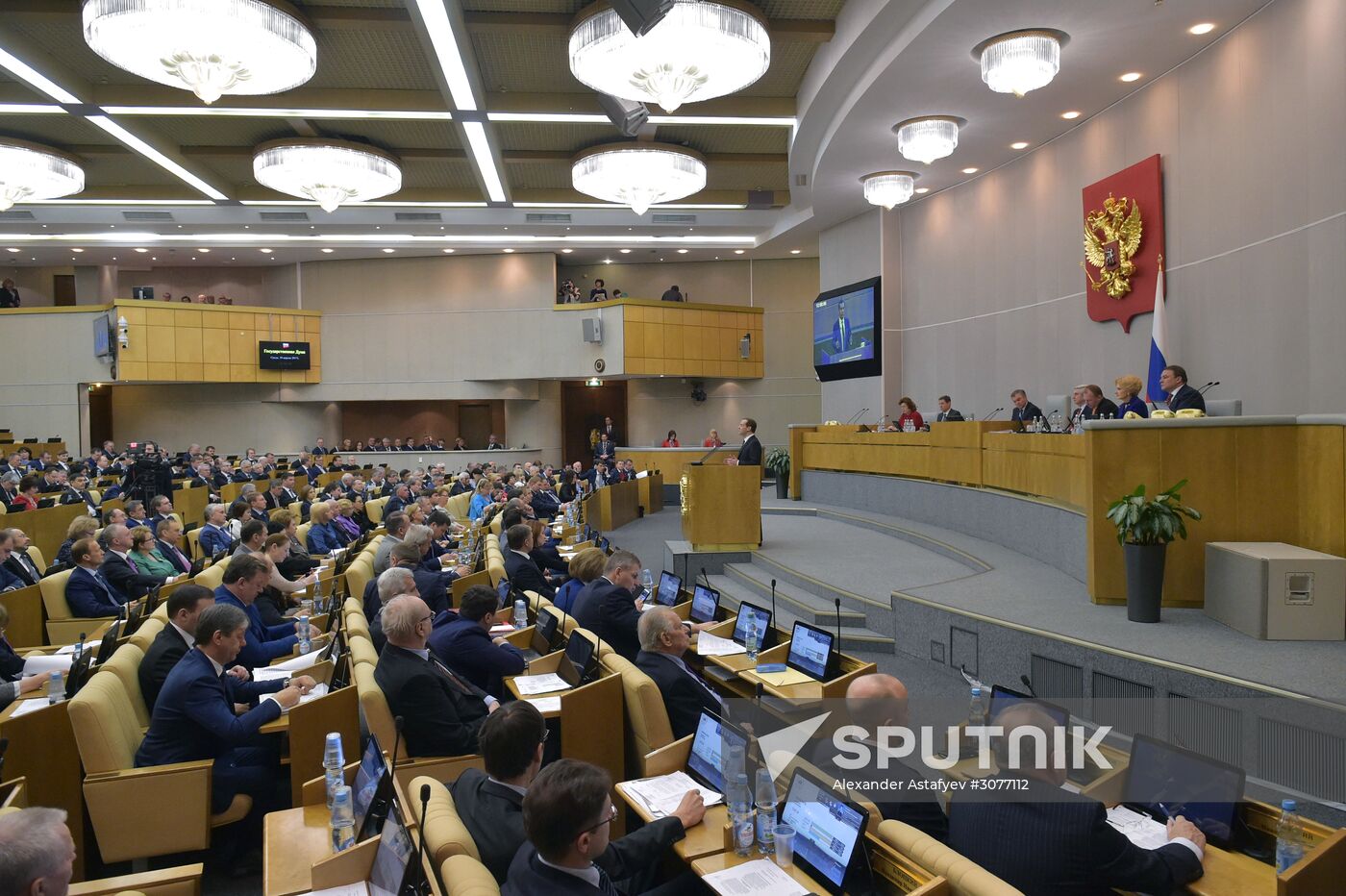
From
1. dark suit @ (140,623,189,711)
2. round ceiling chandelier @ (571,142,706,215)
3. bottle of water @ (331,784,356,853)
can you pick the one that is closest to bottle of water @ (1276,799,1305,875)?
bottle of water @ (331,784,356,853)

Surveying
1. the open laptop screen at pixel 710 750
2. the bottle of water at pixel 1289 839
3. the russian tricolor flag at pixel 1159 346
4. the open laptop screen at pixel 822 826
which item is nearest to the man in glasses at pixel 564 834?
the open laptop screen at pixel 822 826

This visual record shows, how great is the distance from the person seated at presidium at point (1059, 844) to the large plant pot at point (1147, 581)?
3.12 m

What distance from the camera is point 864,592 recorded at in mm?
7074

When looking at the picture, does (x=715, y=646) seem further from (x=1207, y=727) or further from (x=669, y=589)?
(x=1207, y=727)

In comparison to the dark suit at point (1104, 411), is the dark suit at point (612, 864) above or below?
below

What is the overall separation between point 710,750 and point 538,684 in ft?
4.82

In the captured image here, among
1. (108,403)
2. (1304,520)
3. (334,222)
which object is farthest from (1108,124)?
(108,403)

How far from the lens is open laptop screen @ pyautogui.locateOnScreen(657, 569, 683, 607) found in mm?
6238

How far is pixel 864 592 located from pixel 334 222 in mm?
14225

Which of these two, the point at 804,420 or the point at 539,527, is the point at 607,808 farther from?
the point at 804,420

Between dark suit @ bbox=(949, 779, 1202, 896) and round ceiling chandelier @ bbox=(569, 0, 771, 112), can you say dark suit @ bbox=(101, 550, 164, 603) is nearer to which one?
round ceiling chandelier @ bbox=(569, 0, 771, 112)

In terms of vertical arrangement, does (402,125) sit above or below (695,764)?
above

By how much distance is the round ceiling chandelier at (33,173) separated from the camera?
1165cm

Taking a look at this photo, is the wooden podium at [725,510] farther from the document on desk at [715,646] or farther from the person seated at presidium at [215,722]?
the person seated at presidium at [215,722]
